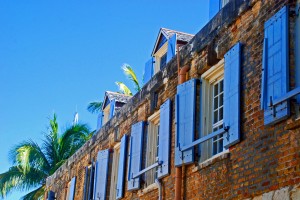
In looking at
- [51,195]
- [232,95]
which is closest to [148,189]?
[232,95]

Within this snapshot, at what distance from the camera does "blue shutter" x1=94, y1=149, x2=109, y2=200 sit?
45.9 feet

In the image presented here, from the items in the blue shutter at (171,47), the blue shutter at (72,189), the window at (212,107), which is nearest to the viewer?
the window at (212,107)

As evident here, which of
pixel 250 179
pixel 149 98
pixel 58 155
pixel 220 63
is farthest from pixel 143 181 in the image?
pixel 58 155

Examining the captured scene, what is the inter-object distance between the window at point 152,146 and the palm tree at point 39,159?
48.9ft

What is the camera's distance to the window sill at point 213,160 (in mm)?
8484

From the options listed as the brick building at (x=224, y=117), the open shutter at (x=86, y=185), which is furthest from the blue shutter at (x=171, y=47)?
the open shutter at (x=86, y=185)

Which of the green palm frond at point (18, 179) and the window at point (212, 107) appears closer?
the window at point (212, 107)

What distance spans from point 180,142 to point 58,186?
10.1 metres

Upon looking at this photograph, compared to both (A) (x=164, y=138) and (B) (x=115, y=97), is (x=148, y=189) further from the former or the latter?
(B) (x=115, y=97)

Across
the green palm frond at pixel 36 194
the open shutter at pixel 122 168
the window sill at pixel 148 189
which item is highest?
the green palm frond at pixel 36 194

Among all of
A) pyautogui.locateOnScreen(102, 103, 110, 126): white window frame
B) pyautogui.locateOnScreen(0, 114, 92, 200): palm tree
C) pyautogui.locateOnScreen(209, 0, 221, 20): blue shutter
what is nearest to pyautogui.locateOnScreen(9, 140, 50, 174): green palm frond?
pyautogui.locateOnScreen(0, 114, 92, 200): palm tree

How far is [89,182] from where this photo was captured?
15523 mm

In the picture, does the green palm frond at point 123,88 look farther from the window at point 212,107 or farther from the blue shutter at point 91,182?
the window at point 212,107

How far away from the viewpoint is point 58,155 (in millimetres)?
27141
